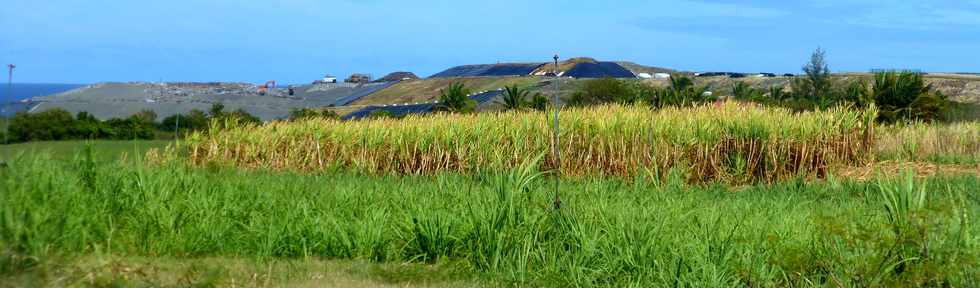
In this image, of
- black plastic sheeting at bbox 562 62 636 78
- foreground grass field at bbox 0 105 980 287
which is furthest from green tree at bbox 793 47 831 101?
foreground grass field at bbox 0 105 980 287

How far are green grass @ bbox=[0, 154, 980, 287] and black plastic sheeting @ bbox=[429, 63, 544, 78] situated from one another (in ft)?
231

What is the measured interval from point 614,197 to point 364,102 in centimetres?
5437

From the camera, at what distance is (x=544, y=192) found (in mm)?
10570

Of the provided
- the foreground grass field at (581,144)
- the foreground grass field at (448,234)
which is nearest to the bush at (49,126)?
the foreground grass field at (581,144)

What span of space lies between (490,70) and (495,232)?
77.1 metres

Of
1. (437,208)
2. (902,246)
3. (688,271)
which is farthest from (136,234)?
(902,246)

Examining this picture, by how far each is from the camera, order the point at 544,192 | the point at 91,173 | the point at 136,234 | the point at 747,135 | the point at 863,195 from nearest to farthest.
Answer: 1. the point at 136,234
2. the point at 91,173
3. the point at 544,192
4. the point at 863,195
5. the point at 747,135

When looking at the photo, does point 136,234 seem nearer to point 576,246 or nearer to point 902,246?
point 576,246

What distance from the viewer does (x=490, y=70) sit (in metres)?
84.6

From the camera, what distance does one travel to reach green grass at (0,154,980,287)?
6559 mm

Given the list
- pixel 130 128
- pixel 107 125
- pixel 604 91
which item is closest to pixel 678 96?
pixel 604 91

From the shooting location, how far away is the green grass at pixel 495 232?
6.56 m

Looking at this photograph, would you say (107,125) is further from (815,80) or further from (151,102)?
(815,80)

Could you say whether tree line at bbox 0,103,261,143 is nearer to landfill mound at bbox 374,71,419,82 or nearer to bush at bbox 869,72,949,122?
bush at bbox 869,72,949,122
